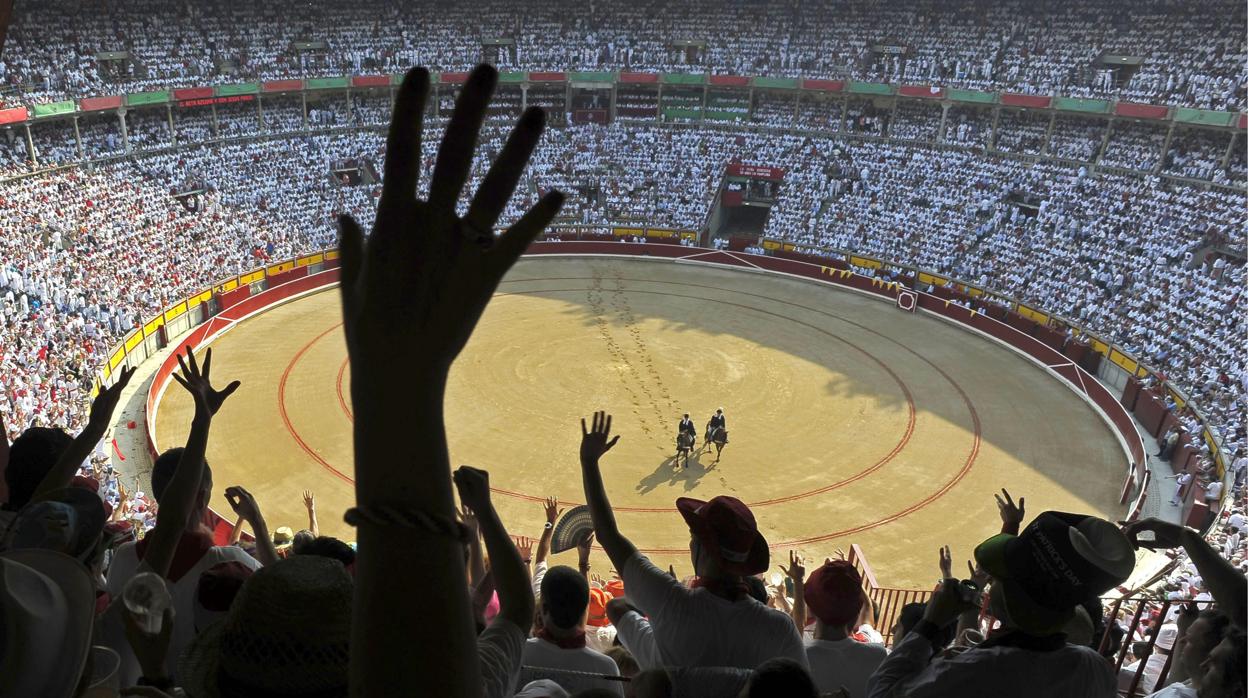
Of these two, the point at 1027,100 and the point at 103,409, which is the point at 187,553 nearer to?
the point at 103,409

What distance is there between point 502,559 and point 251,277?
99.1ft

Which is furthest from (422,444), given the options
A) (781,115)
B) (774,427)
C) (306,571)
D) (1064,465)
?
(781,115)

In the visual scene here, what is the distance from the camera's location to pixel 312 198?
119 feet

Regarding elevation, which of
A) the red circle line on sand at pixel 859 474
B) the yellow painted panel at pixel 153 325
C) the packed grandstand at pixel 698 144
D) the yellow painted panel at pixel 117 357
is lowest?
the red circle line on sand at pixel 859 474

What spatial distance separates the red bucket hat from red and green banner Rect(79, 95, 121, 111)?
36683 mm

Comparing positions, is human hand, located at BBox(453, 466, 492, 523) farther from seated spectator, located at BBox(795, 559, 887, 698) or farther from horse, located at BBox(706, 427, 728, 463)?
horse, located at BBox(706, 427, 728, 463)

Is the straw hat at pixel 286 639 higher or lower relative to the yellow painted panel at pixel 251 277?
higher

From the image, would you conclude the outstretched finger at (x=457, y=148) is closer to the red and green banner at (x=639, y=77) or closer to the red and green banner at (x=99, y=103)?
the red and green banner at (x=99, y=103)

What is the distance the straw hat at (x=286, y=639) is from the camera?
2164mm

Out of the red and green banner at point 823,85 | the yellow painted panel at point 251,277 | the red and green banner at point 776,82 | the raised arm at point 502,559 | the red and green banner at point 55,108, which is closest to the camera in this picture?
the raised arm at point 502,559

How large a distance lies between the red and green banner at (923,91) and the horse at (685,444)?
2555 cm

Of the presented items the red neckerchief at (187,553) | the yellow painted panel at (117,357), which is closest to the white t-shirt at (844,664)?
the red neckerchief at (187,553)

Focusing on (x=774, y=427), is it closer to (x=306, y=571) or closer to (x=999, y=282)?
(x=999, y=282)

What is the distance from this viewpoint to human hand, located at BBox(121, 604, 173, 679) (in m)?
2.89
